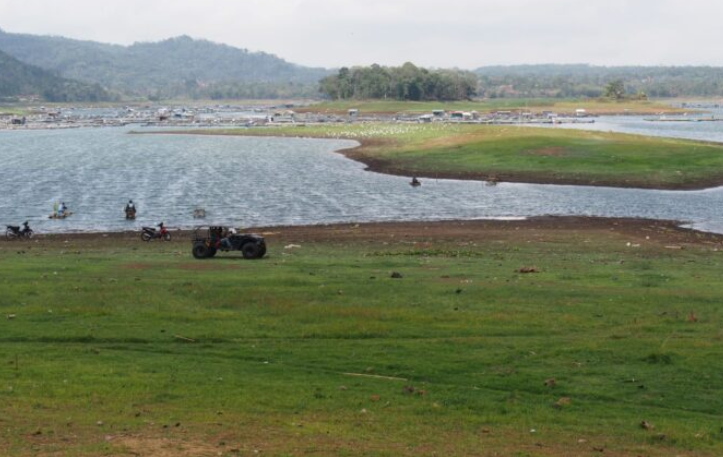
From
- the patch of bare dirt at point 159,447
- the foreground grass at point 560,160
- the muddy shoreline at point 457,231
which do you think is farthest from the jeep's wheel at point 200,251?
the foreground grass at point 560,160

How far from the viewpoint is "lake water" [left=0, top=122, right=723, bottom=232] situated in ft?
231

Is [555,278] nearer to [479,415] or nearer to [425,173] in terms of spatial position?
[479,415]

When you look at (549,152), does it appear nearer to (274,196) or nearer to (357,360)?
(274,196)

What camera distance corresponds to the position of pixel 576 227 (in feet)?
205

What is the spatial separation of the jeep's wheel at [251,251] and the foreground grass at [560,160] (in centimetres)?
5840

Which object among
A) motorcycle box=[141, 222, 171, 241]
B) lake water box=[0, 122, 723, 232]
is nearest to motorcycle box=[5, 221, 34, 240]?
lake water box=[0, 122, 723, 232]

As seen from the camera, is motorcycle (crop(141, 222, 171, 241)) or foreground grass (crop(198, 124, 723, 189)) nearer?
motorcycle (crop(141, 222, 171, 241))

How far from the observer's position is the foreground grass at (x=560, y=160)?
96562 mm

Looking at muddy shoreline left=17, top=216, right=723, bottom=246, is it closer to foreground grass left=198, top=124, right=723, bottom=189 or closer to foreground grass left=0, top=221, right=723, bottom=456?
foreground grass left=0, top=221, right=723, bottom=456

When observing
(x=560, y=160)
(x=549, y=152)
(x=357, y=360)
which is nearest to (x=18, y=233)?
(x=357, y=360)

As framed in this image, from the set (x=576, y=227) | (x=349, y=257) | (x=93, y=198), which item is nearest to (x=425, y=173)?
(x=93, y=198)

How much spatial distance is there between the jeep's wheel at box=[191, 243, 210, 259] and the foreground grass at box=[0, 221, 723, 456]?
2911mm

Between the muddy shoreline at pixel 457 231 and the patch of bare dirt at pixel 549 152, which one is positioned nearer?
the muddy shoreline at pixel 457 231

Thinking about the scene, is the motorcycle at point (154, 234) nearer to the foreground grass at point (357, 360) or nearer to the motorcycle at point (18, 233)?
the motorcycle at point (18, 233)
